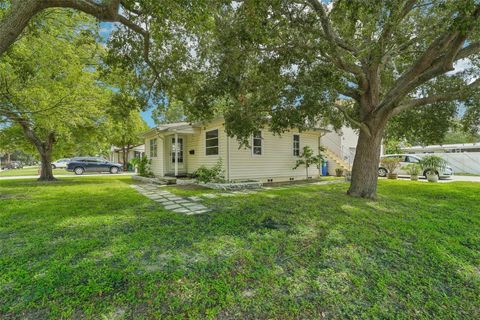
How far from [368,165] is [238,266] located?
6.19 metres

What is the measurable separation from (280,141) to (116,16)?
354 inches

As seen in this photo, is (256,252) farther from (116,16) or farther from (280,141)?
(280,141)

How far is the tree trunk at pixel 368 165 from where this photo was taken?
7.32 metres

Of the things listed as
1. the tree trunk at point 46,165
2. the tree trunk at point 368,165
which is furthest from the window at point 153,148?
the tree trunk at point 368,165

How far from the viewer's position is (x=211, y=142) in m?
11.4

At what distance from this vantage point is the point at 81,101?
26.3 ft

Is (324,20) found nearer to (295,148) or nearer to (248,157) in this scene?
(248,157)

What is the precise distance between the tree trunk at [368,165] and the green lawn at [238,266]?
2069mm

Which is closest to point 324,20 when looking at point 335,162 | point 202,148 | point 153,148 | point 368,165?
point 368,165

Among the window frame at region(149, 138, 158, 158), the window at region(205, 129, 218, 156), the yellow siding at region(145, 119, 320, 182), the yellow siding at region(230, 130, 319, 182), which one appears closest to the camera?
the yellow siding at region(145, 119, 320, 182)

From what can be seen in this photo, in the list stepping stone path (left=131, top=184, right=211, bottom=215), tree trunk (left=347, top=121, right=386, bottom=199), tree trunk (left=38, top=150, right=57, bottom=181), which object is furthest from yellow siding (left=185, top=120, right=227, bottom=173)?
tree trunk (left=38, top=150, right=57, bottom=181)

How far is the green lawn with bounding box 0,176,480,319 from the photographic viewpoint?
2.22 m

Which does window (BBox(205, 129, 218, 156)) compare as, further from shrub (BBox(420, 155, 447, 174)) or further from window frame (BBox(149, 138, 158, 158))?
shrub (BBox(420, 155, 447, 174))

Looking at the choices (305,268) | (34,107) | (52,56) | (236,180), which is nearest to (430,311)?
(305,268)
